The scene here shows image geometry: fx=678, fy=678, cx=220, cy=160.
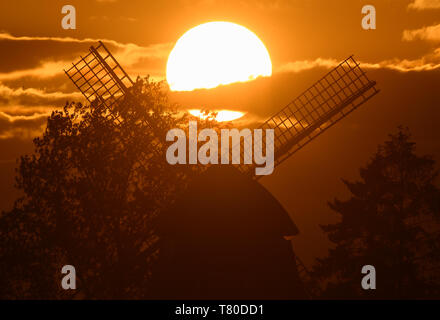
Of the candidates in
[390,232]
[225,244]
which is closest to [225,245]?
[225,244]

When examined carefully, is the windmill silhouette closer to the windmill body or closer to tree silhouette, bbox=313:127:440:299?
the windmill body

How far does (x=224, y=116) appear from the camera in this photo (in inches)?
928

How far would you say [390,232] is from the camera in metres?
25.7

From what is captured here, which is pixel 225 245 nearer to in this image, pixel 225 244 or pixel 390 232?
pixel 225 244

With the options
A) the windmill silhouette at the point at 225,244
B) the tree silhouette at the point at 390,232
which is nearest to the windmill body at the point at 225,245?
the windmill silhouette at the point at 225,244

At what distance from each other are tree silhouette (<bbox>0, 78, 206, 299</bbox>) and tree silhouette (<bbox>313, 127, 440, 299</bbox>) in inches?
328

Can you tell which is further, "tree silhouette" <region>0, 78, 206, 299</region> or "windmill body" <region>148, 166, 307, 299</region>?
"tree silhouette" <region>0, 78, 206, 299</region>

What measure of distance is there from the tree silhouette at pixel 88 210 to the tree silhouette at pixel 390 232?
8334 millimetres

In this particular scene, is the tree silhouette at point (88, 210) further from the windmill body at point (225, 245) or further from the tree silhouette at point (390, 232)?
the tree silhouette at point (390, 232)

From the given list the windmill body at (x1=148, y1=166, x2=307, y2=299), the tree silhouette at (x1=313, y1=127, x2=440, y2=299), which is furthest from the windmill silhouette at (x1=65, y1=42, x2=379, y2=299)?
the tree silhouette at (x1=313, y1=127, x2=440, y2=299)

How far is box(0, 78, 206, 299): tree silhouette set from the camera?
68.5 feet

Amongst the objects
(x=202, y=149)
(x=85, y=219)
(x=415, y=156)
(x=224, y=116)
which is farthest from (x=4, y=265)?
(x=415, y=156)

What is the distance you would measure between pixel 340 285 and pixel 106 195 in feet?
33.4

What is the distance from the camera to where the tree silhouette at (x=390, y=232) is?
2517 cm
